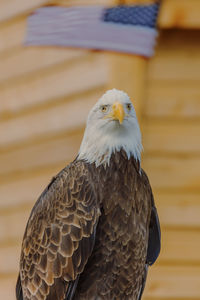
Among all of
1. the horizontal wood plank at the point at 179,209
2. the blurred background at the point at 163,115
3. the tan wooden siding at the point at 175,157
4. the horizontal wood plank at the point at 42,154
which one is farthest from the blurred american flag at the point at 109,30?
the horizontal wood plank at the point at 179,209

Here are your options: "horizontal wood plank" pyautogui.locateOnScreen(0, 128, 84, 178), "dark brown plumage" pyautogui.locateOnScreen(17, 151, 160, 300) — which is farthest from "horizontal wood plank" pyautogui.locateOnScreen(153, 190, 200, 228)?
"dark brown plumage" pyautogui.locateOnScreen(17, 151, 160, 300)

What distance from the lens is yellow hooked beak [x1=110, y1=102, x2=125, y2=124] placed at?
10.7 ft

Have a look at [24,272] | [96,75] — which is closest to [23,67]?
[96,75]

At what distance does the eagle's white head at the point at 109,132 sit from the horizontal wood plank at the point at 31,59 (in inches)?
79.7

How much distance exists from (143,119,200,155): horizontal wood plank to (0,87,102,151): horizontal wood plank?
44 cm

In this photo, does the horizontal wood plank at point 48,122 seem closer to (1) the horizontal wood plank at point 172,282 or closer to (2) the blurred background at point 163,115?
(2) the blurred background at point 163,115

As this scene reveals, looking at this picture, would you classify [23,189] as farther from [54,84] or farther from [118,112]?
[118,112]

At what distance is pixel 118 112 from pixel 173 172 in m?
1.93

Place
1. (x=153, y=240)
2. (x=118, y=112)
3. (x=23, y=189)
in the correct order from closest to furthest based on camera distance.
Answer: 1. (x=118, y=112)
2. (x=153, y=240)
3. (x=23, y=189)

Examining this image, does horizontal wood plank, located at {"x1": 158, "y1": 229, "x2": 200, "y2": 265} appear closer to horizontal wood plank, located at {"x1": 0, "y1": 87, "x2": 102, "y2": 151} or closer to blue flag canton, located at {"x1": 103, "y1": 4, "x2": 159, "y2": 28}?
horizontal wood plank, located at {"x1": 0, "y1": 87, "x2": 102, "y2": 151}

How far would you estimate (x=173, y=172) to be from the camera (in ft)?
16.9

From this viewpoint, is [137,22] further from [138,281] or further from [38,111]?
[138,281]

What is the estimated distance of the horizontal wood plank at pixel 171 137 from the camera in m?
5.18


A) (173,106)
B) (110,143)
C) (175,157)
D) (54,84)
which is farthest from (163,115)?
(110,143)
